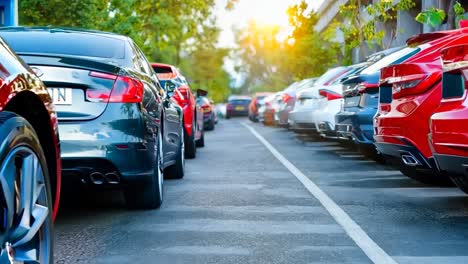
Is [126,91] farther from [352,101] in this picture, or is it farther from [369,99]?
[352,101]

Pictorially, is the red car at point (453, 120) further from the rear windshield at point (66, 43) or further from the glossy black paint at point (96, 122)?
the rear windshield at point (66, 43)

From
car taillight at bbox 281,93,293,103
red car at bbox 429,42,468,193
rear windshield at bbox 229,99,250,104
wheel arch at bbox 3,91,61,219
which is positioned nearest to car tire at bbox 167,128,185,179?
red car at bbox 429,42,468,193

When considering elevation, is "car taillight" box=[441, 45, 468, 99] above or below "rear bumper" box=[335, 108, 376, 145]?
above

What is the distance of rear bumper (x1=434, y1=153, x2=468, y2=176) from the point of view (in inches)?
254

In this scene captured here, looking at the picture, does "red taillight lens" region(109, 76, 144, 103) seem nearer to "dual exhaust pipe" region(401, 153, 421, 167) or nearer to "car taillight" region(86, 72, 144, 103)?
"car taillight" region(86, 72, 144, 103)

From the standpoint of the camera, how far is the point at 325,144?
18.3 m

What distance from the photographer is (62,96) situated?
6867mm

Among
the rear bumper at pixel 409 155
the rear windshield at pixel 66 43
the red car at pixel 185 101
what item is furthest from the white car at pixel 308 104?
the rear windshield at pixel 66 43

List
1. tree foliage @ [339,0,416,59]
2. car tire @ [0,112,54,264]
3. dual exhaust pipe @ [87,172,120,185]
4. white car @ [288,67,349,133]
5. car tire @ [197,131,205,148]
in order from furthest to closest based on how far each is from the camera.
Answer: tree foliage @ [339,0,416,59]
car tire @ [197,131,205,148]
white car @ [288,67,349,133]
dual exhaust pipe @ [87,172,120,185]
car tire @ [0,112,54,264]

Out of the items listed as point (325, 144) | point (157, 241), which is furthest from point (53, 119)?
point (325, 144)

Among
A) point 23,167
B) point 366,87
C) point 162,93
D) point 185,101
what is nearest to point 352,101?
point 366,87

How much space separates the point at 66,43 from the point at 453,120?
3350 mm

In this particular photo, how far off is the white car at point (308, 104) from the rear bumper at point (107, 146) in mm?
9365

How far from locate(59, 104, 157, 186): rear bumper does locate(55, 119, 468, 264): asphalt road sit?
1.43 ft
